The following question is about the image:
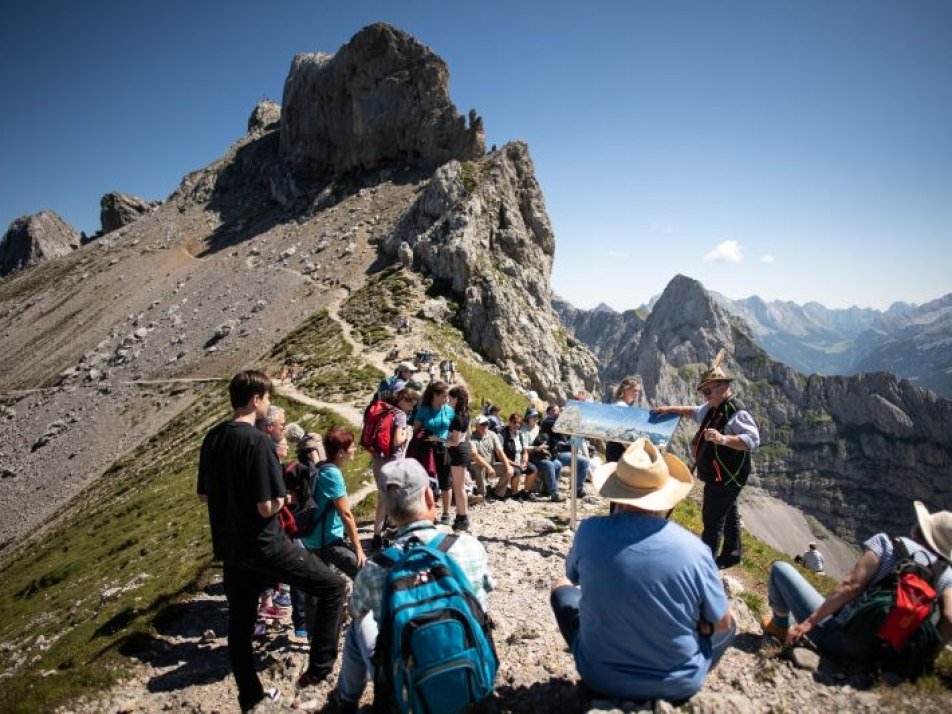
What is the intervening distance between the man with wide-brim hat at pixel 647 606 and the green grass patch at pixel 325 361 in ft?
89.2

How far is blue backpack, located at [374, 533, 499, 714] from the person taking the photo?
3809 mm

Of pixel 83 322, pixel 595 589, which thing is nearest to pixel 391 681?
pixel 595 589

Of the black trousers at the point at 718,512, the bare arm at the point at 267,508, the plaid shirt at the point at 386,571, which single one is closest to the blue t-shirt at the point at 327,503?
the bare arm at the point at 267,508

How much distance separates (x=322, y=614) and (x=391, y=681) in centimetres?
258

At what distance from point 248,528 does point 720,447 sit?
7719 millimetres

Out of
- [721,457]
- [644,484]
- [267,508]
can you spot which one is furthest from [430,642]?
[721,457]

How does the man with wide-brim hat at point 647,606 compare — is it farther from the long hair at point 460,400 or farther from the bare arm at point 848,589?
the long hair at point 460,400

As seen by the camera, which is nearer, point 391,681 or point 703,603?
point 391,681

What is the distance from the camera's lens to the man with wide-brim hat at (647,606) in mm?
4301

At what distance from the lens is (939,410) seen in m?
194

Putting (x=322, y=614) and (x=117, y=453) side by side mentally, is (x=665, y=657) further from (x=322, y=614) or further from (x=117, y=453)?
(x=117, y=453)

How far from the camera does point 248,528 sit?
18.2ft

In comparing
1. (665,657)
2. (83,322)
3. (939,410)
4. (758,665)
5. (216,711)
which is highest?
(83,322)

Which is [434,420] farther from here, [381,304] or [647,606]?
[381,304]
